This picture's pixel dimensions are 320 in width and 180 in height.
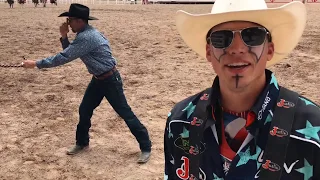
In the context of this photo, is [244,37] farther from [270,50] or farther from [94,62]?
[94,62]

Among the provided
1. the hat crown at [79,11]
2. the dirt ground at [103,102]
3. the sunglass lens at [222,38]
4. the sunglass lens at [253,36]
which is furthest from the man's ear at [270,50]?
the hat crown at [79,11]

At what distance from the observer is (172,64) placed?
995cm

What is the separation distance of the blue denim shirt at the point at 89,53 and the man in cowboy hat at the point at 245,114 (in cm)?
279

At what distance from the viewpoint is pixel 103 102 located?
7188 millimetres

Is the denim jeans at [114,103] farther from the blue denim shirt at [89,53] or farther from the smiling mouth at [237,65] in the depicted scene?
the smiling mouth at [237,65]

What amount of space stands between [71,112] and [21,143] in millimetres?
1334

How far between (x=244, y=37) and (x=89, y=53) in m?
3.20

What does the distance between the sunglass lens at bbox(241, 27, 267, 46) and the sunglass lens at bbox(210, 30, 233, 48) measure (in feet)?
0.18

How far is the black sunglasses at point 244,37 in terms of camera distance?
1.78 meters

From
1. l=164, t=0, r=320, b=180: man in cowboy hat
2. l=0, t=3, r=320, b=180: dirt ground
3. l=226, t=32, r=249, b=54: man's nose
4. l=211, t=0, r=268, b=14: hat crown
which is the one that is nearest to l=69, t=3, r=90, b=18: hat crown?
l=0, t=3, r=320, b=180: dirt ground

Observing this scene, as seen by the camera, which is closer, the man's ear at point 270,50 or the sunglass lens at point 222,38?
the sunglass lens at point 222,38

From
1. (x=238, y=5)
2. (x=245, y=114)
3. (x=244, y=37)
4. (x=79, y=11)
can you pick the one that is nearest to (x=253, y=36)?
(x=244, y=37)

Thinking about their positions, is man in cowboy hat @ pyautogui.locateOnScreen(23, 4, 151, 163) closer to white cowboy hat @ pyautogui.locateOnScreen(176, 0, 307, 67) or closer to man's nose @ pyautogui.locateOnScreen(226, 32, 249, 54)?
white cowboy hat @ pyautogui.locateOnScreen(176, 0, 307, 67)

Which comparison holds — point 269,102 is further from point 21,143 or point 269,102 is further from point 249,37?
point 21,143
